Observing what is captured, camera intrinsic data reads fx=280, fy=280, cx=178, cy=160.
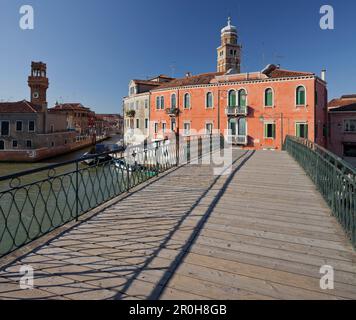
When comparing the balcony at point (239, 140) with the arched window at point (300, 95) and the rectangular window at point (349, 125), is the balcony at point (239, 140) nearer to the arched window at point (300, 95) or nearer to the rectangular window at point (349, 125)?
the arched window at point (300, 95)

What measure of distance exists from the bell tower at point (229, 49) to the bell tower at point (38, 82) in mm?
31891

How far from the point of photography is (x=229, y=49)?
161 ft

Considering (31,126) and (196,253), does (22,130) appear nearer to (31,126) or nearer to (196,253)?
(31,126)

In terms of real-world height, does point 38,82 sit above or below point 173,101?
above

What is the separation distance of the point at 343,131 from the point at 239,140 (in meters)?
11.3

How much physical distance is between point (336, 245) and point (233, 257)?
123 centimetres

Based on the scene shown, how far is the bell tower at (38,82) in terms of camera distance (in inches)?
1940

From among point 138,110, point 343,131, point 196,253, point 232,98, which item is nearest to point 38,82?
Answer: point 138,110

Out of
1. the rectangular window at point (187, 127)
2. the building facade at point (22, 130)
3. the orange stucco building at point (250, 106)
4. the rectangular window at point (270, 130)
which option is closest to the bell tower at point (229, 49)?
the orange stucco building at point (250, 106)

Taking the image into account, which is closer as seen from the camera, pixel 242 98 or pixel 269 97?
pixel 269 97

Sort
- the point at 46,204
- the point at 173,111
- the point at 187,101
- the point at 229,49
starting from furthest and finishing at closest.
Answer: the point at 229,49 → the point at 173,111 → the point at 187,101 → the point at 46,204
